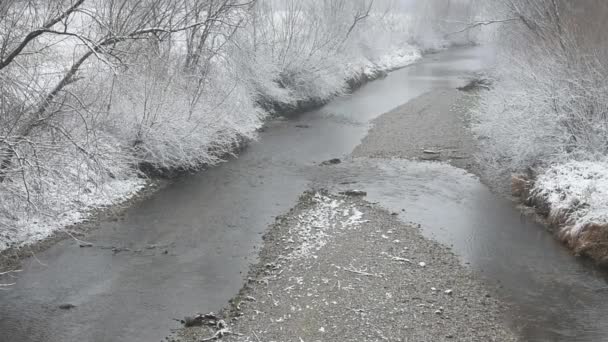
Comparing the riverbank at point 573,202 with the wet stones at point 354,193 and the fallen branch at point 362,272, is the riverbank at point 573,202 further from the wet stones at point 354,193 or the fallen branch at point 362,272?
the fallen branch at point 362,272

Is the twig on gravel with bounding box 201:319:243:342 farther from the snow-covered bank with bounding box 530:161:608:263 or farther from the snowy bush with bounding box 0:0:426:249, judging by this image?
the snow-covered bank with bounding box 530:161:608:263

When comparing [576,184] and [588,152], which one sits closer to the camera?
[576,184]

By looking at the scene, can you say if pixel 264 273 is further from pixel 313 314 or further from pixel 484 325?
pixel 484 325

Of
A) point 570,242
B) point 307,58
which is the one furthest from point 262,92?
point 570,242

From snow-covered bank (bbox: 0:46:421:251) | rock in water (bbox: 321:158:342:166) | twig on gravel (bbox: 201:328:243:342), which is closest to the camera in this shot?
twig on gravel (bbox: 201:328:243:342)

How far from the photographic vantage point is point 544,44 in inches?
608

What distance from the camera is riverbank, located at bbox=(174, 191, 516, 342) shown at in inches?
313

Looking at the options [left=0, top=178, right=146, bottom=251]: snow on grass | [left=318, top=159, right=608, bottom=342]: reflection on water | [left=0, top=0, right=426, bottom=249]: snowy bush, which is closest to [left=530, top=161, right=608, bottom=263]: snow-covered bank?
[left=318, top=159, right=608, bottom=342]: reflection on water

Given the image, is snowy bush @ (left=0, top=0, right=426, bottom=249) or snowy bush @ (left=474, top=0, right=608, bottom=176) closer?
snowy bush @ (left=0, top=0, right=426, bottom=249)

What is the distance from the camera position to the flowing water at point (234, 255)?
8234 mm

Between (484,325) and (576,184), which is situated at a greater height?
(576,184)

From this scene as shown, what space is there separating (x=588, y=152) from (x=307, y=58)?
44.7 ft

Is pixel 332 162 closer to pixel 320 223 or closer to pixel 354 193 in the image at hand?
pixel 354 193

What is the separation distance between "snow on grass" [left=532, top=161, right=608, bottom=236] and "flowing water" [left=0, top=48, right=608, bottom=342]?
74cm
